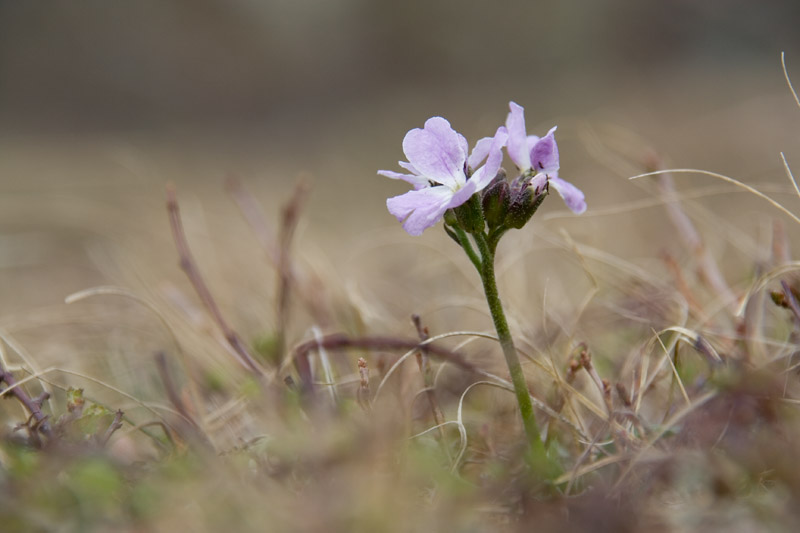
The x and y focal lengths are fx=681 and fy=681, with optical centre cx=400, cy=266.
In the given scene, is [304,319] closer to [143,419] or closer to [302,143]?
[143,419]

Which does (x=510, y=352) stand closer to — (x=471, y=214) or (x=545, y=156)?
(x=471, y=214)

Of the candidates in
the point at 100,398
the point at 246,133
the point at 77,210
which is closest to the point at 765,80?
the point at 246,133

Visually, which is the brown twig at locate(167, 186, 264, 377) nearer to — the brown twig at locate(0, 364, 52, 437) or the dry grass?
the dry grass

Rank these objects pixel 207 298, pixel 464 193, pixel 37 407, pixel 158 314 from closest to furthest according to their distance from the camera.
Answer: pixel 464 193 → pixel 37 407 → pixel 158 314 → pixel 207 298

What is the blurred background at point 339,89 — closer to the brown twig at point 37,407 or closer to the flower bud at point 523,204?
the brown twig at point 37,407

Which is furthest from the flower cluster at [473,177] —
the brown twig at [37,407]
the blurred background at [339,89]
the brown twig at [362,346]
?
the blurred background at [339,89]

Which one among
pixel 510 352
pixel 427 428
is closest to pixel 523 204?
pixel 510 352
